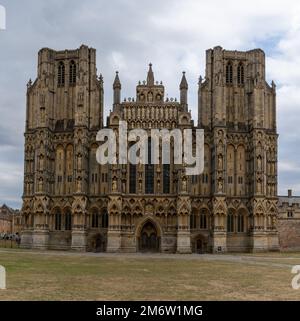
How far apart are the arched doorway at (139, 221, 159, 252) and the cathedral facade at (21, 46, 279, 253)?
6.3 inches

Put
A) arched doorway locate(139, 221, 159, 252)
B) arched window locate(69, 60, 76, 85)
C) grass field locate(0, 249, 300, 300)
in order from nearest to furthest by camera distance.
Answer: grass field locate(0, 249, 300, 300) < arched doorway locate(139, 221, 159, 252) < arched window locate(69, 60, 76, 85)

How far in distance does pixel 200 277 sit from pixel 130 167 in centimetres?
5008

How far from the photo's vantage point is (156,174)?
84.8 meters

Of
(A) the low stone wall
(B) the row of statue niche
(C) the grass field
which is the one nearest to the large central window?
(B) the row of statue niche

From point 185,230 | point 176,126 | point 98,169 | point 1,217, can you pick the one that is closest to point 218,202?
point 185,230

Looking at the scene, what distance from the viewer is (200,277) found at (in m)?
36.2

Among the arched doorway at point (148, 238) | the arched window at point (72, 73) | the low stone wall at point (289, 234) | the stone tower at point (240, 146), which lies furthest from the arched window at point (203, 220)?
the arched window at point (72, 73)

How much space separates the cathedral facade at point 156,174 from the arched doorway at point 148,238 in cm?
16

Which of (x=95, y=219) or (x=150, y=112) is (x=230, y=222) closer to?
(x=95, y=219)

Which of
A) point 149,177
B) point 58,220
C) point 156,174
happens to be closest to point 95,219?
point 58,220

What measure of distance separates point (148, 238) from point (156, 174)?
34.0 feet

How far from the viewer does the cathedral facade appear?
83.4 meters

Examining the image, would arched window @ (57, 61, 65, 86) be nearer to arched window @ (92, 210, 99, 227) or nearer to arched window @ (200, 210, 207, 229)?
arched window @ (92, 210, 99, 227)

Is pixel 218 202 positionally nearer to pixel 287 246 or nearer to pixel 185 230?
pixel 185 230
